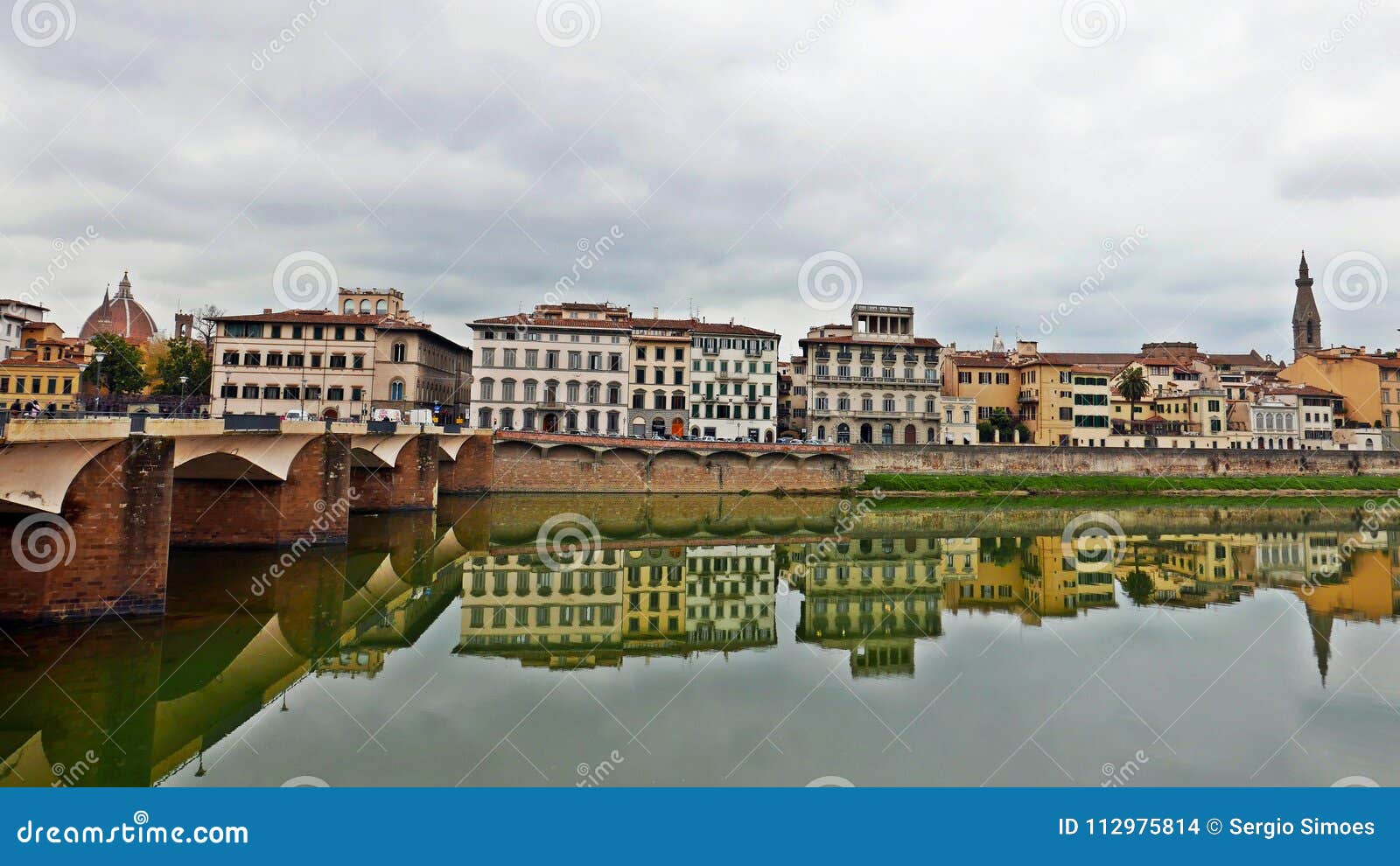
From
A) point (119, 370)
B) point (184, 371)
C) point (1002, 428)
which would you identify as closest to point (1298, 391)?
point (1002, 428)

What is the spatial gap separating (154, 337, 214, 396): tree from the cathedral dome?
1489 inches

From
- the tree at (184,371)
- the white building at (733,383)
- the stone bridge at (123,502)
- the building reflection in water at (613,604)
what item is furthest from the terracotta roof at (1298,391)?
the tree at (184,371)

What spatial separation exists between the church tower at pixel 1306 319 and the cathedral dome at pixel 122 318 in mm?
156239

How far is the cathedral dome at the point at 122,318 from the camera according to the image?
92.6 m

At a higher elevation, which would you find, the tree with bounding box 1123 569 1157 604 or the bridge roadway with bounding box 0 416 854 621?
the bridge roadway with bounding box 0 416 854 621

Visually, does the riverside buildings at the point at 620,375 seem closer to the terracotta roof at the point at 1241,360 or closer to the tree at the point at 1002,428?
the tree at the point at 1002,428

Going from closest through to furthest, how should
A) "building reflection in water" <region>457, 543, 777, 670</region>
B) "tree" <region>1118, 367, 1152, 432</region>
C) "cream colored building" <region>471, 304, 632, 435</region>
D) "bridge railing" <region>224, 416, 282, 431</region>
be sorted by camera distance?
"building reflection in water" <region>457, 543, 777, 670</region>, "bridge railing" <region>224, 416, 282, 431</region>, "cream colored building" <region>471, 304, 632, 435</region>, "tree" <region>1118, 367, 1152, 432</region>

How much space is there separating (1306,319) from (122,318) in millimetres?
161853

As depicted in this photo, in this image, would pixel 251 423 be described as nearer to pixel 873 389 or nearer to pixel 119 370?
pixel 119 370

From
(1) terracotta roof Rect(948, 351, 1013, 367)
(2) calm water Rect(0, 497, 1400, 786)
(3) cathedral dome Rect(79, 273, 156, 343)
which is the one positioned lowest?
(2) calm water Rect(0, 497, 1400, 786)

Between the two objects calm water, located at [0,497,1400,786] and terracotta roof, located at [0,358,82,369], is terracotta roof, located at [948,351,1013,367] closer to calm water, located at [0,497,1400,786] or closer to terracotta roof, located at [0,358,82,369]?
calm water, located at [0,497,1400,786]

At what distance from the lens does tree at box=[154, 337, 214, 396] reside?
5812cm

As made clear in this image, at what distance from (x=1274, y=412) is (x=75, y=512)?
298 feet

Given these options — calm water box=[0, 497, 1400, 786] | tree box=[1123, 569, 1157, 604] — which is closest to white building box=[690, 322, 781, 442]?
calm water box=[0, 497, 1400, 786]
